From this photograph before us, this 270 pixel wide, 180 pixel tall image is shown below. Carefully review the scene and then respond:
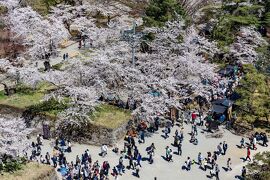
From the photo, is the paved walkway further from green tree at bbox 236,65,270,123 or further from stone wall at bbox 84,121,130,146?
green tree at bbox 236,65,270,123

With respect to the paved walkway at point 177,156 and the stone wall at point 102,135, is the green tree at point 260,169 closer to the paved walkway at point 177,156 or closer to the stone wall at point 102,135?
the paved walkway at point 177,156

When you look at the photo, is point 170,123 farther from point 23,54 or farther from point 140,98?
point 23,54

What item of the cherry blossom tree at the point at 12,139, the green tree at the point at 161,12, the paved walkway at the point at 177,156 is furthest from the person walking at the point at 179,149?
the green tree at the point at 161,12

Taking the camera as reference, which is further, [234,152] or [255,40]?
[255,40]

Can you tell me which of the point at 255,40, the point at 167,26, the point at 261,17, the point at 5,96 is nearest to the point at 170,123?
the point at 167,26

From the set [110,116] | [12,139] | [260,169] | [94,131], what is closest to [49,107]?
[94,131]
